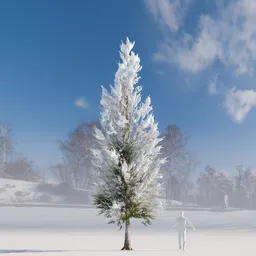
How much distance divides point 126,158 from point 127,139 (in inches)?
35.8

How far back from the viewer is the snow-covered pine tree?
16.9m

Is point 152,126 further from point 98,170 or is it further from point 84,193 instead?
point 84,193

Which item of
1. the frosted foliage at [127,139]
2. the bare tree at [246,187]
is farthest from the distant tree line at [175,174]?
the frosted foliage at [127,139]

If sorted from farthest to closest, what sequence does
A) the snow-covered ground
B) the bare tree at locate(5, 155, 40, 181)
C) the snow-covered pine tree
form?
the bare tree at locate(5, 155, 40, 181), the snow-covered ground, the snow-covered pine tree

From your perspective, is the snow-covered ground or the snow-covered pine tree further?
the snow-covered ground

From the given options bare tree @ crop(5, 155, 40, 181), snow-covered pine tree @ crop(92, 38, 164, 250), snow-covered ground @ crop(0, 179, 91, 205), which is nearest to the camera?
snow-covered pine tree @ crop(92, 38, 164, 250)

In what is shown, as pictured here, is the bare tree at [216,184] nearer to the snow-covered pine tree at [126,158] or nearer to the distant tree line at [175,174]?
the distant tree line at [175,174]

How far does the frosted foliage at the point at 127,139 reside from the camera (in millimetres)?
16953

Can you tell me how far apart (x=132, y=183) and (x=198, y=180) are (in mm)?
95469

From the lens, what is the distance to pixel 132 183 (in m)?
17.0

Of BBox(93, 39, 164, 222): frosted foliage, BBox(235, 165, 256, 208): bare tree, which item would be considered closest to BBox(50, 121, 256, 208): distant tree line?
BBox(235, 165, 256, 208): bare tree

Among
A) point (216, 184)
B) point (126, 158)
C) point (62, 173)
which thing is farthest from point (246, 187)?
point (126, 158)

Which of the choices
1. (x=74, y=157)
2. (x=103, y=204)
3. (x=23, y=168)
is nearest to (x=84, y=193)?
(x=74, y=157)

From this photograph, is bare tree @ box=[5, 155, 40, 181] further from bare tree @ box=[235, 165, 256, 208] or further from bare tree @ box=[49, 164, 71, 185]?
bare tree @ box=[235, 165, 256, 208]
